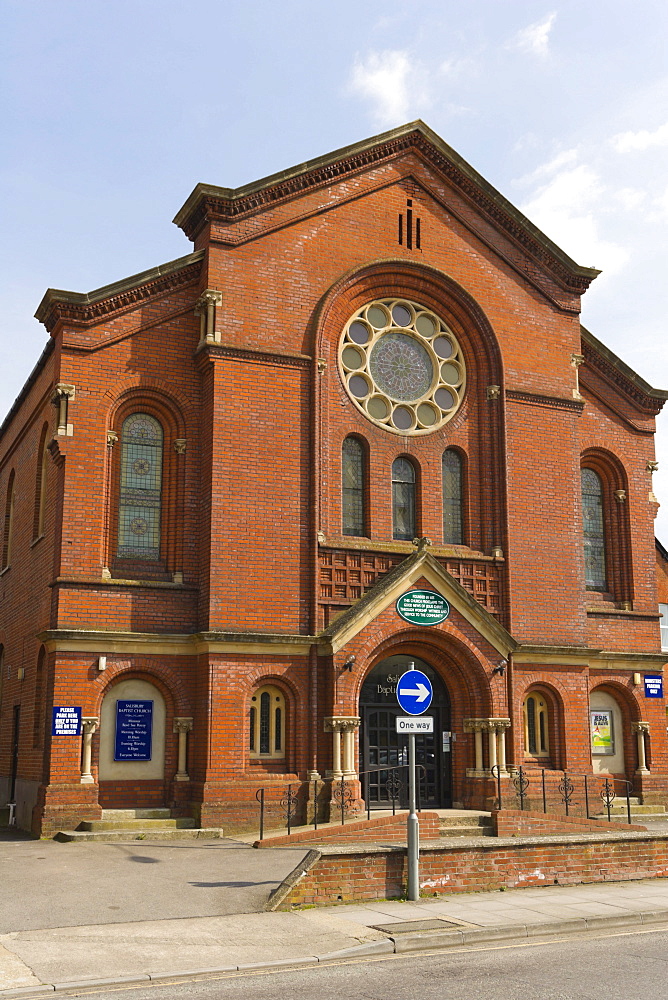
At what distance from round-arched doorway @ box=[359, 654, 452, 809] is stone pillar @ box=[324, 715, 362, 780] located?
2.35 feet

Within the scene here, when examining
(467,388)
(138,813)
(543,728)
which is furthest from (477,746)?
(467,388)

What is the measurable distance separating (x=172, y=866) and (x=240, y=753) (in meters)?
4.45

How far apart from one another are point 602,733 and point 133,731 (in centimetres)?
1138

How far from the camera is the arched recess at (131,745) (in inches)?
789

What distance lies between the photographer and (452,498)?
23.9 meters

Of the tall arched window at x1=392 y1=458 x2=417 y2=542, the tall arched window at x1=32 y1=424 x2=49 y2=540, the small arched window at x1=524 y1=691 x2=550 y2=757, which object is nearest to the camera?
the tall arched window at x1=392 y1=458 x2=417 y2=542

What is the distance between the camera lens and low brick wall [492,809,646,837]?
748 inches

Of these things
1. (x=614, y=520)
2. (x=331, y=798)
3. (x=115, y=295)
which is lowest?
(x=331, y=798)

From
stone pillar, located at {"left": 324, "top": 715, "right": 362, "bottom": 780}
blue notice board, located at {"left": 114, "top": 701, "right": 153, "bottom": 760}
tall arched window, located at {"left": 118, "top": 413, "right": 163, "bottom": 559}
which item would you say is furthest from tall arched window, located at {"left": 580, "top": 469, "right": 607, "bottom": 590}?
blue notice board, located at {"left": 114, "top": 701, "right": 153, "bottom": 760}

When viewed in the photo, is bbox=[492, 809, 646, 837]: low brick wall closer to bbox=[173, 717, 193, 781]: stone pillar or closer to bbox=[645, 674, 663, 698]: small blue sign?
bbox=[173, 717, 193, 781]: stone pillar

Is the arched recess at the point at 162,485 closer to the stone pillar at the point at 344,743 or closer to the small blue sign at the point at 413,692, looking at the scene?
the stone pillar at the point at 344,743

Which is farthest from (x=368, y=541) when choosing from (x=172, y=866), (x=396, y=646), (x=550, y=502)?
(x=172, y=866)

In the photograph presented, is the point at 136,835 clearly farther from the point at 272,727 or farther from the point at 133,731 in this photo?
the point at 272,727

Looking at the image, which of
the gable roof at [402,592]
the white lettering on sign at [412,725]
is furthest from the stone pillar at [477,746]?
the white lettering on sign at [412,725]
